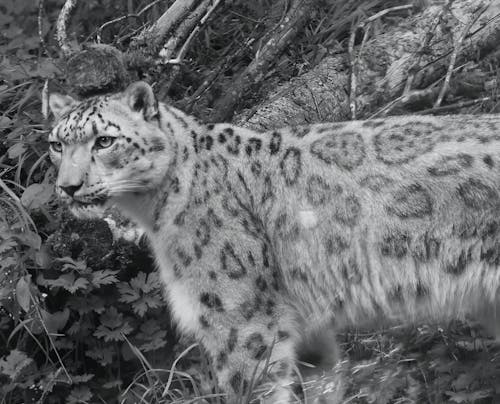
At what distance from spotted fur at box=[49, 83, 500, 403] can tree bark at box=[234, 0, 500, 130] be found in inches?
53.0

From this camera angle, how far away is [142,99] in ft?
16.6

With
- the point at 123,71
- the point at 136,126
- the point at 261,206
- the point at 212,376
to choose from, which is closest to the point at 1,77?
the point at 123,71

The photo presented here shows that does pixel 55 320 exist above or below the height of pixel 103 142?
below

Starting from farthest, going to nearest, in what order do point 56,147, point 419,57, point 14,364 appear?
point 419,57 → point 14,364 → point 56,147

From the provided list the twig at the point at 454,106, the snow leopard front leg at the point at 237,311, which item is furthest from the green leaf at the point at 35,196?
the twig at the point at 454,106

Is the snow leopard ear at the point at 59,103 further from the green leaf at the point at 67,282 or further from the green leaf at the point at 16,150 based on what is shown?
the green leaf at the point at 67,282

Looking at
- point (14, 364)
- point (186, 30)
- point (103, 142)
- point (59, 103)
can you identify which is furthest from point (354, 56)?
point (14, 364)

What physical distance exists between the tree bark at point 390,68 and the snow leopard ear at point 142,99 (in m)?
1.38

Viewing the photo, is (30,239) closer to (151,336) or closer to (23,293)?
(23,293)

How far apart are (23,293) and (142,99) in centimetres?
132

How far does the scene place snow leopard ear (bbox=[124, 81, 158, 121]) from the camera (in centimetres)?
503

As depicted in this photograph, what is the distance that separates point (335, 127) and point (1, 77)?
106 inches

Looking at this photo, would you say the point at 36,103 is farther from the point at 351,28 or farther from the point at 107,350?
the point at 351,28

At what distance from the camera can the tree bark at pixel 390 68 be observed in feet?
21.8
